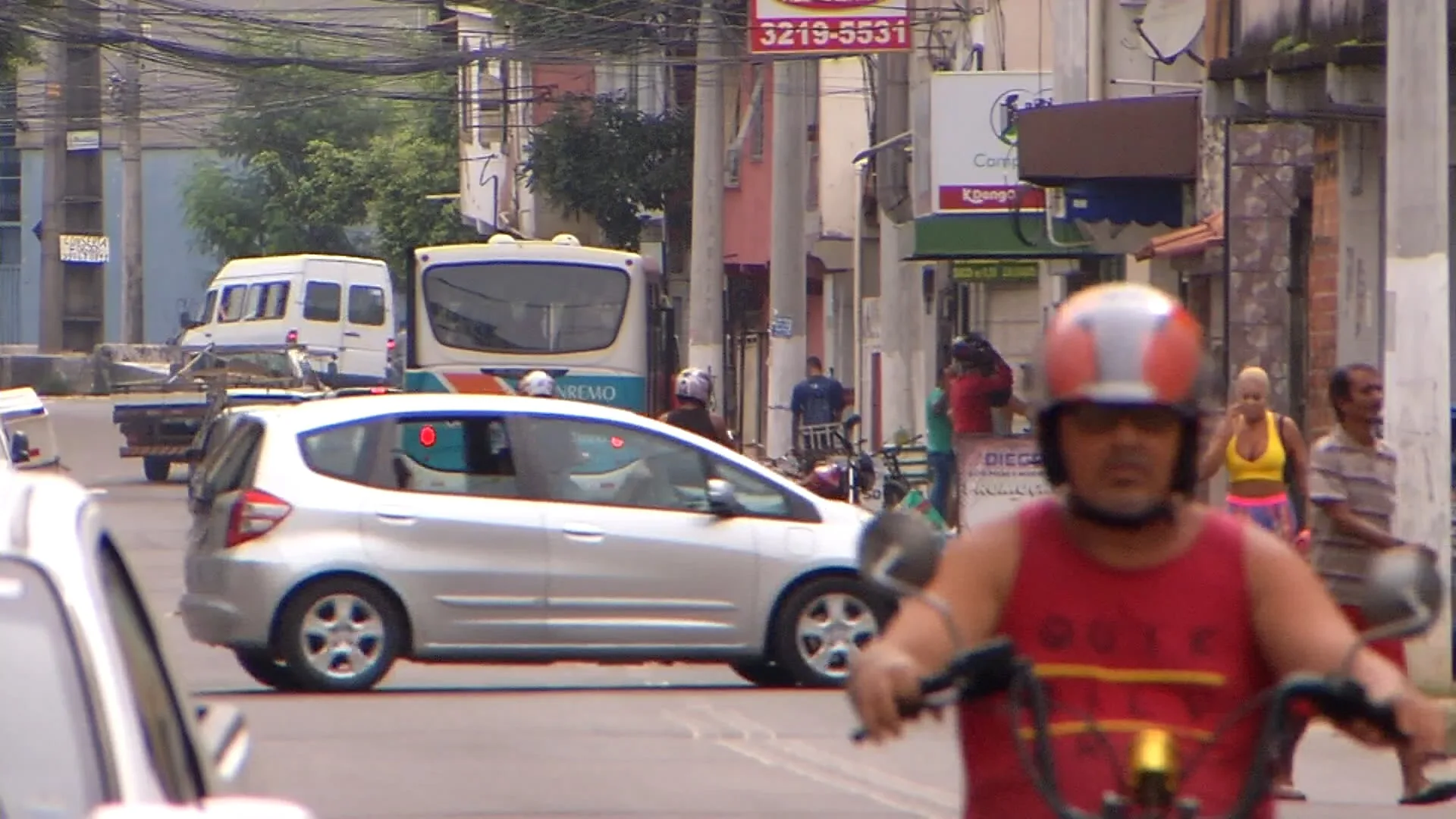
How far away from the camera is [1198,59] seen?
21.3 m

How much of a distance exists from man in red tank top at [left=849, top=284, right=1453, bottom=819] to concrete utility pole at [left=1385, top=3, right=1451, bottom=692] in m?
9.16

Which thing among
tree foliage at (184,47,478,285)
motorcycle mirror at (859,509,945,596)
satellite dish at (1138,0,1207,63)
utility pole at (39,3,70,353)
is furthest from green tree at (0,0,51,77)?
tree foliage at (184,47,478,285)

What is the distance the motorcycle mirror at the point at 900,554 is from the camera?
3.57 metres

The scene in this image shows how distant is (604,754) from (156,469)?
74.0ft

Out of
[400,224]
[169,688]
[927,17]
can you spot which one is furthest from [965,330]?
[400,224]

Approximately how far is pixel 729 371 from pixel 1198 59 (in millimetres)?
26362

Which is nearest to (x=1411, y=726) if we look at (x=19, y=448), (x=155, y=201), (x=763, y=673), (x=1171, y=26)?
(x=763, y=673)

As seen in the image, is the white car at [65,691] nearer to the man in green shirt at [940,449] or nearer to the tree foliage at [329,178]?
the man in green shirt at [940,449]

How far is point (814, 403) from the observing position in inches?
1176

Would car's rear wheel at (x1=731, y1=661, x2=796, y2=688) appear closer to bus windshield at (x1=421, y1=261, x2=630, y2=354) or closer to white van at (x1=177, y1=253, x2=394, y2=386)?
bus windshield at (x1=421, y1=261, x2=630, y2=354)

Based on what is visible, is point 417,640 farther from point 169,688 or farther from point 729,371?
point 729,371

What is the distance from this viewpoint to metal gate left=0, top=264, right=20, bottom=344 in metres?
71.1

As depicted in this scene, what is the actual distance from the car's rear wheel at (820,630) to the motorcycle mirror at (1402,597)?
1015 cm

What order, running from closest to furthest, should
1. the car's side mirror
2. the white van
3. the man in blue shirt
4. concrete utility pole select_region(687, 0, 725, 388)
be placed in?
the car's side mirror < the man in blue shirt < concrete utility pole select_region(687, 0, 725, 388) < the white van
